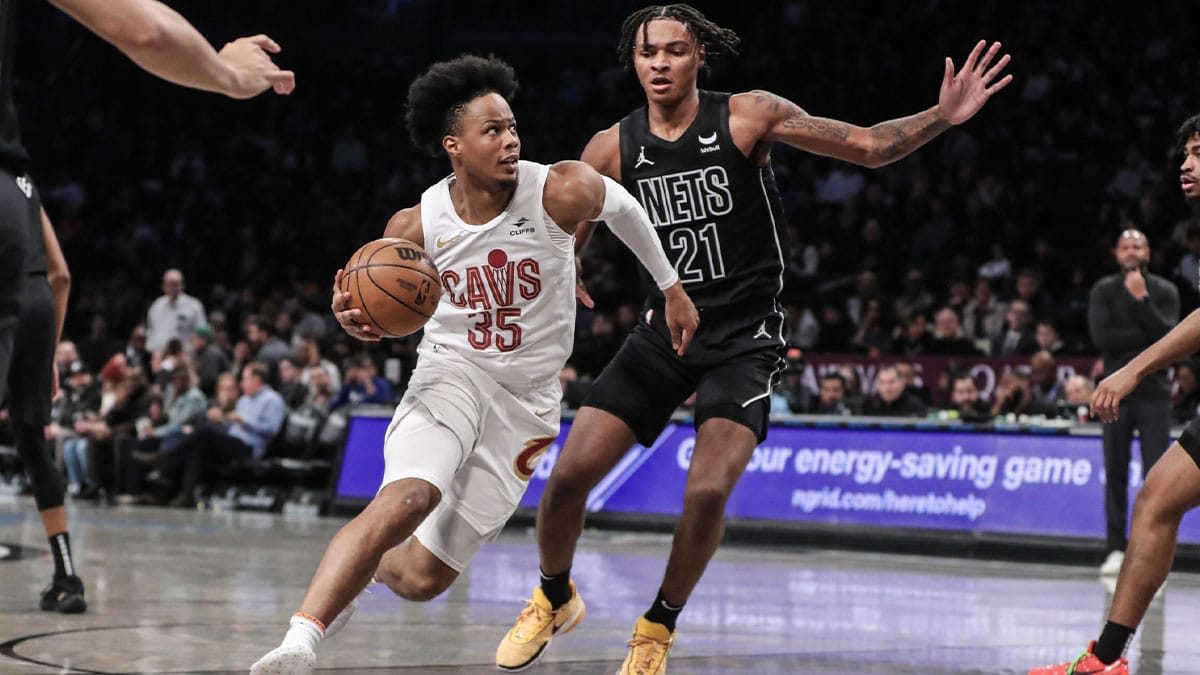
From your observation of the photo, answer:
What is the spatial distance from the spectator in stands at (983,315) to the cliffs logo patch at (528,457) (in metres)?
9.93

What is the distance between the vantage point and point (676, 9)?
20.5 feet

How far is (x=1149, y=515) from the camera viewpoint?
5.47 meters

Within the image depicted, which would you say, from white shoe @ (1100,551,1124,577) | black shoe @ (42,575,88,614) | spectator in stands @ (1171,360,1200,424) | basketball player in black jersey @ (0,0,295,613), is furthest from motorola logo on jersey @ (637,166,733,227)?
spectator in stands @ (1171,360,1200,424)

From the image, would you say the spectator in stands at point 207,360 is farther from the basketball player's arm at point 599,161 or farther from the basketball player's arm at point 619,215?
the basketball player's arm at point 619,215

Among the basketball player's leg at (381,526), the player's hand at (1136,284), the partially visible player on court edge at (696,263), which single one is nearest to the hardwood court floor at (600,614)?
the partially visible player on court edge at (696,263)

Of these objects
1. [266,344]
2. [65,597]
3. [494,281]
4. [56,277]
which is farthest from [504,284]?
[266,344]

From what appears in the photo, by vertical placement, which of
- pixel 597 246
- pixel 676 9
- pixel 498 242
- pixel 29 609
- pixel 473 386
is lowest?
pixel 29 609

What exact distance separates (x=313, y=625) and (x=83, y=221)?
2198cm

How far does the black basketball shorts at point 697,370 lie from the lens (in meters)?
5.93

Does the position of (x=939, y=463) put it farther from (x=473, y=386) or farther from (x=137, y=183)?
(x=137, y=183)

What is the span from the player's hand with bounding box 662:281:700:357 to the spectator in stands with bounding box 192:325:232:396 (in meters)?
11.9

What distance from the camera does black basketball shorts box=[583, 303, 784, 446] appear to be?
593cm

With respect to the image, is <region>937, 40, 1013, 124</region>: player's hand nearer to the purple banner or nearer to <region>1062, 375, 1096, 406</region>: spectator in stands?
the purple banner

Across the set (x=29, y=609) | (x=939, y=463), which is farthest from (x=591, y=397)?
(x=939, y=463)
